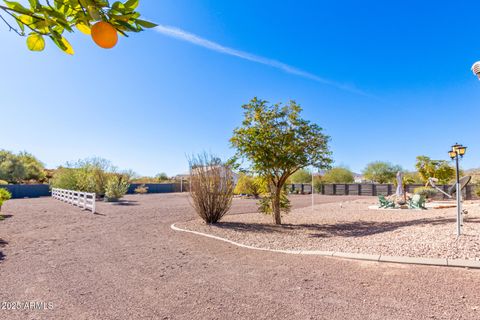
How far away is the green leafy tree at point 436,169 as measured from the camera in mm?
22156

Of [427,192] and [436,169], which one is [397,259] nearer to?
[427,192]

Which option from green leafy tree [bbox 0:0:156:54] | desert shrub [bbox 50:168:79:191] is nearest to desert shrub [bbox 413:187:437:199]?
green leafy tree [bbox 0:0:156:54]

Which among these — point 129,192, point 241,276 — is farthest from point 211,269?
point 129,192

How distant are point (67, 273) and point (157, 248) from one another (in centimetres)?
197

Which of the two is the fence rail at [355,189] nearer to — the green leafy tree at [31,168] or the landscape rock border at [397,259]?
the landscape rock border at [397,259]

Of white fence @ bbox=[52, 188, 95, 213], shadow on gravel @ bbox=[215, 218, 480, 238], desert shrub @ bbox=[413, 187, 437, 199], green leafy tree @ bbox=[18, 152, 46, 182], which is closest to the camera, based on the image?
shadow on gravel @ bbox=[215, 218, 480, 238]

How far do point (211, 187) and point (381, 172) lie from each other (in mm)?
35614

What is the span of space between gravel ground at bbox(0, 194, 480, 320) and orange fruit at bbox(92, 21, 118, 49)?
9.83 feet

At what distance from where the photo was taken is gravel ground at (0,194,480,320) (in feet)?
10.1

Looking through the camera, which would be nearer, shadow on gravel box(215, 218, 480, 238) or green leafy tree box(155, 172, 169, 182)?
shadow on gravel box(215, 218, 480, 238)

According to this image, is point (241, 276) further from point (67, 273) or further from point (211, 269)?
point (67, 273)

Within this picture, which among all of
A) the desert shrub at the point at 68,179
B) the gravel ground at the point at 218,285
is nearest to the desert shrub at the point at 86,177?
the desert shrub at the point at 68,179

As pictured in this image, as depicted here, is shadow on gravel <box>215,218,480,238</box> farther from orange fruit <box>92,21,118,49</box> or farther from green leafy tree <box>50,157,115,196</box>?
green leafy tree <box>50,157,115,196</box>

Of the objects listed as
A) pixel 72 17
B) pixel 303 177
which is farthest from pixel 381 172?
pixel 72 17
